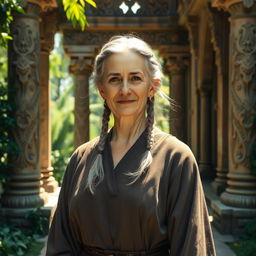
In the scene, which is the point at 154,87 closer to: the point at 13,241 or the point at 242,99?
the point at 13,241

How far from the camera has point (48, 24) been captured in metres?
7.80

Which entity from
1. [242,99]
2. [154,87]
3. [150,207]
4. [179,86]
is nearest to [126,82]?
[154,87]

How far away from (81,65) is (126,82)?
8632 mm

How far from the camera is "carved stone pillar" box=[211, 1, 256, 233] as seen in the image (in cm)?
561

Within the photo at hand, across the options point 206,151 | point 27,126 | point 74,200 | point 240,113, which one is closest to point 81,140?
point 206,151

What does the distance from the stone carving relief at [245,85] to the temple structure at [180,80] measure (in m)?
0.01

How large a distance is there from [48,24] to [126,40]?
21.0 feet

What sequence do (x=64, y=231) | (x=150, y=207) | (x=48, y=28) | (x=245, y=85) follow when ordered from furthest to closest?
(x=48, y=28) → (x=245, y=85) → (x=64, y=231) → (x=150, y=207)

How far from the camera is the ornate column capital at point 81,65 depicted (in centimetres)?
1012

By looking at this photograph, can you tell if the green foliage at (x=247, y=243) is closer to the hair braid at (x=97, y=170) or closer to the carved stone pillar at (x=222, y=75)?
the carved stone pillar at (x=222, y=75)

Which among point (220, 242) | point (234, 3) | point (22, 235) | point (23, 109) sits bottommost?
point (220, 242)

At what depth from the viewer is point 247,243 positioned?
5.12 metres

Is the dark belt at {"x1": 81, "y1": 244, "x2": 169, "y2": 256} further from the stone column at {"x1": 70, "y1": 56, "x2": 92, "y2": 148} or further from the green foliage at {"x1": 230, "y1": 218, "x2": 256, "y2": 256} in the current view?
the stone column at {"x1": 70, "y1": 56, "x2": 92, "y2": 148}

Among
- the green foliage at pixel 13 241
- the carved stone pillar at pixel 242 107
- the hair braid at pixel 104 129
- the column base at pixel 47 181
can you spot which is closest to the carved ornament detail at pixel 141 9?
the column base at pixel 47 181
